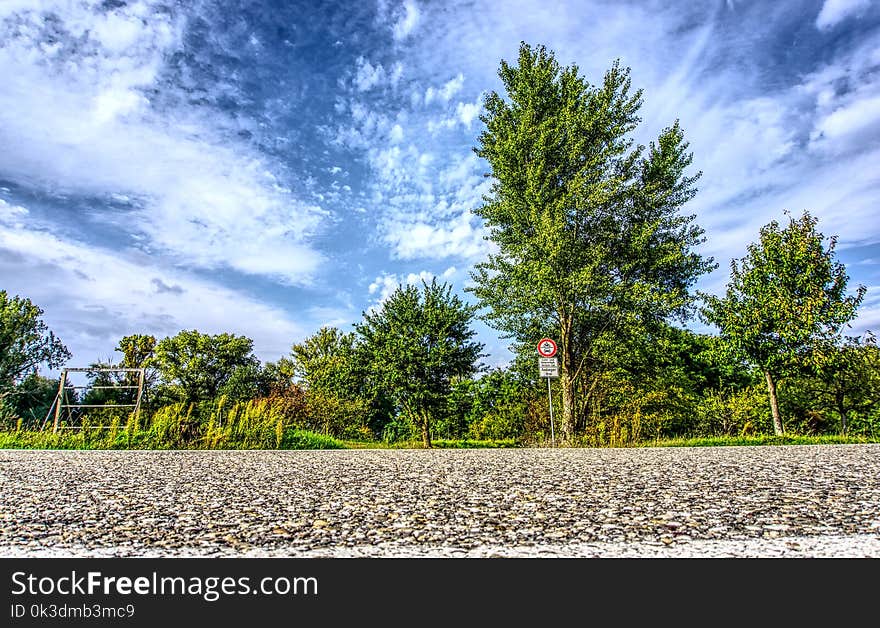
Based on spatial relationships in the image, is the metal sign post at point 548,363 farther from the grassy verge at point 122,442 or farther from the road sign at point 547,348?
the grassy verge at point 122,442

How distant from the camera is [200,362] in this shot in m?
42.4

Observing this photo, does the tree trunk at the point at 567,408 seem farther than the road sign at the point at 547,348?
No

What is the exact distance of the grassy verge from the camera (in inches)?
376

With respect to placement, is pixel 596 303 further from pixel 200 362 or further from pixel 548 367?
pixel 200 362

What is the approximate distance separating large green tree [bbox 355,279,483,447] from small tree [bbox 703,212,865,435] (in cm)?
717

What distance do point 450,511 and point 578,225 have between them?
11.1 m

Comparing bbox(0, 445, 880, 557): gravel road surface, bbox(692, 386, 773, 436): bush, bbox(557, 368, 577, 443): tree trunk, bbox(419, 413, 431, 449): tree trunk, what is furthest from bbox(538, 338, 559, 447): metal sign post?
bbox(692, 386, 773, 436): bush

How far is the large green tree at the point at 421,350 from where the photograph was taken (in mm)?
13000

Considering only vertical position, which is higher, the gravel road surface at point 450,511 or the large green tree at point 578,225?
the large green tree at point 578,225

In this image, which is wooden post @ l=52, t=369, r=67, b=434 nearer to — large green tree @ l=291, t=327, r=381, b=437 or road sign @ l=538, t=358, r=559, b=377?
large green tree @ l=291, t=327, r=381, b=437

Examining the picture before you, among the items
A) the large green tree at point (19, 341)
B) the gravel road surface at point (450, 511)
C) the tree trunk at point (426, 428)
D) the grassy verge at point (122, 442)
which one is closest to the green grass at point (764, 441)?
the gravel road surface at point (450, 511)

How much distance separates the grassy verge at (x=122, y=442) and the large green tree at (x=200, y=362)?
103 feet
